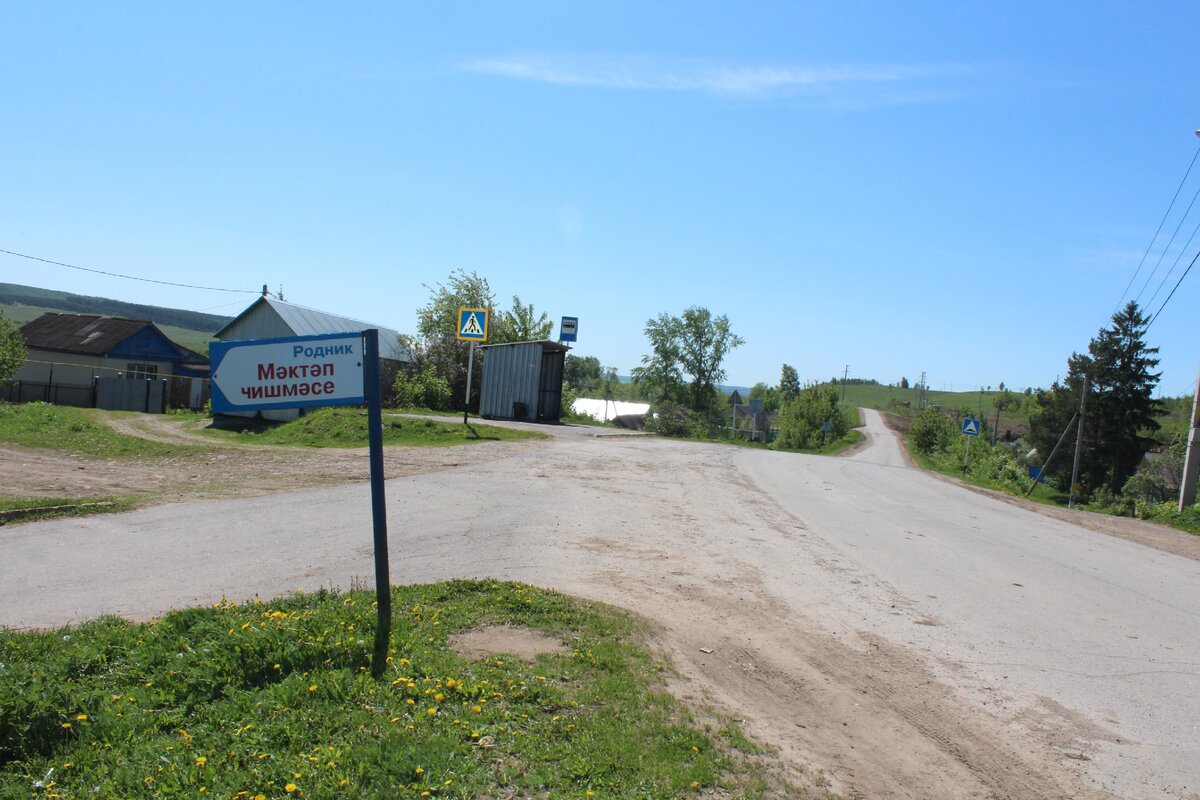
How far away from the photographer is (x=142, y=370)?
159 ft

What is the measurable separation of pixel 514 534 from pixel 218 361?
15.6 ft

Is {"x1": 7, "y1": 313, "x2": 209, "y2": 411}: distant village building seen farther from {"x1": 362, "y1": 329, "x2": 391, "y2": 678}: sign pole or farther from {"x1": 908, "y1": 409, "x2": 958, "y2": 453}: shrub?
{"x1": 908, "y1": 409, "x2": 958, "y2": 453}: shrub

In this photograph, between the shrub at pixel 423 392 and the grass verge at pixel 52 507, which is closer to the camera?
the grass verge at pixel 52 507

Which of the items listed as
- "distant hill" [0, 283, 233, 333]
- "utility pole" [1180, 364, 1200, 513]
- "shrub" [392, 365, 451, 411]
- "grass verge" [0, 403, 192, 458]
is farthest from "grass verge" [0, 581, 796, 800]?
"distant hill" [0, 283, 233, 333]

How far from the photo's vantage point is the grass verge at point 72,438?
16.5m

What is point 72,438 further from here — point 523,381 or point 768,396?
point 768,396

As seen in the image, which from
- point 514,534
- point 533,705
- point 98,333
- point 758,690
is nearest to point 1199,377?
point 514,534

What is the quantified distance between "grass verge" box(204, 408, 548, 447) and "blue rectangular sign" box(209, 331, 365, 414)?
14797mm

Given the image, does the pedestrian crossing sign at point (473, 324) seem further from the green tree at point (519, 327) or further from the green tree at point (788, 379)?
the green tree at point (788, 379)

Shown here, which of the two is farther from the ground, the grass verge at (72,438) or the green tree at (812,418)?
the green tree at (812,418)

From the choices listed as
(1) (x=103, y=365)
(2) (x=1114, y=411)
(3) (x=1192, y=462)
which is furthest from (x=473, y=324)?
(2) (x=1114, y=411)

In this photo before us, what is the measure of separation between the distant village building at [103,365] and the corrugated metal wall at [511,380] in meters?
15.6

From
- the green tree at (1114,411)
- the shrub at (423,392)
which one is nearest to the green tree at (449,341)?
the shrub at (423,392)

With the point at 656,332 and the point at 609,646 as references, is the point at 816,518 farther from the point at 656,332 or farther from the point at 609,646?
the point at 656,332
